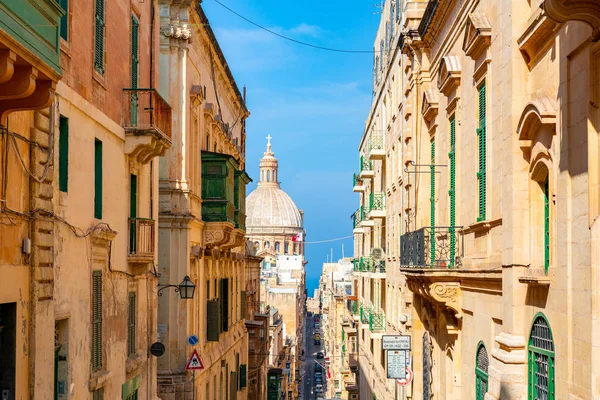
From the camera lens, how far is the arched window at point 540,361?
10180mm

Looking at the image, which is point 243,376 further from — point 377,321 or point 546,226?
point 546,226

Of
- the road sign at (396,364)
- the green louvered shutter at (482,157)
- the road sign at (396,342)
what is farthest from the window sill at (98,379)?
the road sign at (396,364)

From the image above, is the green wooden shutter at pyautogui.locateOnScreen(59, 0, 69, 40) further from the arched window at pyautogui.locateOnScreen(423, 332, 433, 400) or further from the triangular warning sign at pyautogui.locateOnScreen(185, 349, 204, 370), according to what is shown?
the arched window at pyautogui.locateOnScreen(423, 332, 433, 400)

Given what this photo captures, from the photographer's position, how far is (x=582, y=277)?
28.7 feet

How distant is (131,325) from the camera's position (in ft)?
51.5

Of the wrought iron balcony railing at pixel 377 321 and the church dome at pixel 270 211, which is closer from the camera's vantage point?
the wrought iron balcony railing at pixel 377 321

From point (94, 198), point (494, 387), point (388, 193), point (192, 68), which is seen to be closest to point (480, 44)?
point (494, 387)

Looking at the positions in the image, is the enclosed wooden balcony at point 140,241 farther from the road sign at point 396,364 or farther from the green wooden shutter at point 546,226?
the green wooden shutter at point 546,226

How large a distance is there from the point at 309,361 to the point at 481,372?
115 m

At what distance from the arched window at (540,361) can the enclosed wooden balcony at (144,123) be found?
23.9 ft

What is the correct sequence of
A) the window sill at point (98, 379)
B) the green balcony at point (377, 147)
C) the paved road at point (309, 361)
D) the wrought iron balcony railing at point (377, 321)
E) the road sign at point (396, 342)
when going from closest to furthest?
the window sill at point (98, 379)
the road sign at point (396, 342)
the wrought iron balcony railing at point (377, 321)
the green balcony at point (377, 147)
the paved road at point (309, 361)

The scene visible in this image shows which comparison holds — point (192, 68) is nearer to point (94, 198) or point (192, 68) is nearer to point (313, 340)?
point (94, 198)

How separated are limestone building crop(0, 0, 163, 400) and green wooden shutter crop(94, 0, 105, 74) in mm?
27

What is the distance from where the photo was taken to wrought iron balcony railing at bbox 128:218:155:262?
50.5 feet
